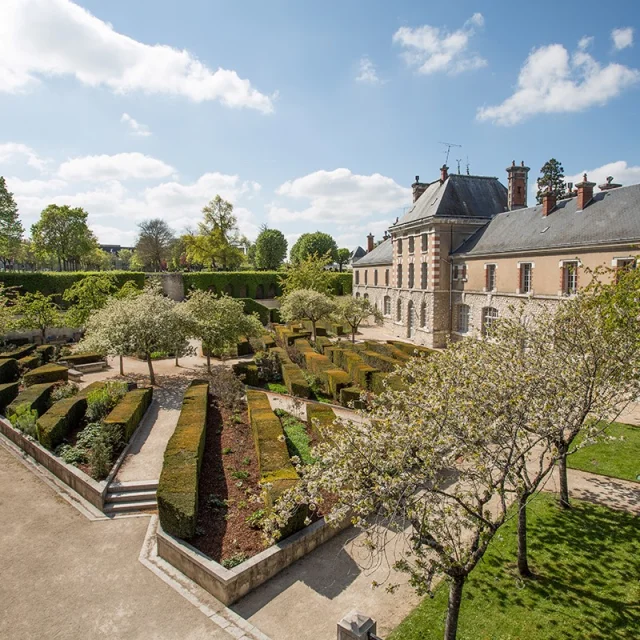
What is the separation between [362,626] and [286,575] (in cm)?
324

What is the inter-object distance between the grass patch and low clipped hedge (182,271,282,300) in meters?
34.9

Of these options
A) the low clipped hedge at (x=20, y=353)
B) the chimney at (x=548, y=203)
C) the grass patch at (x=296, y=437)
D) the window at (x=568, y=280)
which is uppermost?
the chimney at (x=548, y=203)

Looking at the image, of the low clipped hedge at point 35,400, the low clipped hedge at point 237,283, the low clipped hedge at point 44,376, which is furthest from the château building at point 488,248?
the low clipped hedge at point 44,376

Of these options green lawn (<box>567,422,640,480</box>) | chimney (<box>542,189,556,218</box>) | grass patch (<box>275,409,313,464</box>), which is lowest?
green lawn (<box>567,422,640,480</box>)

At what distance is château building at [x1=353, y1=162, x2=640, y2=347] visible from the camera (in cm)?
2223

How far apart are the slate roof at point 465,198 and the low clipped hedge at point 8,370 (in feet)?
91.2

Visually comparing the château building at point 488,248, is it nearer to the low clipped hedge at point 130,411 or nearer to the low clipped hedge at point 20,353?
the low clipped hedge at point 130,411

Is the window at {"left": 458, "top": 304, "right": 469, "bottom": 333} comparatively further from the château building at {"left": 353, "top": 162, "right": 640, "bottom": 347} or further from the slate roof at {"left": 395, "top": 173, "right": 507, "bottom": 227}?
the slate roof at {"left": 395, "top": 173, "right": 507, "bottom": 227}

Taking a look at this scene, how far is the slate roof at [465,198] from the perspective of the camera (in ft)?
106

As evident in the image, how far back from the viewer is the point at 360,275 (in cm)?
5031

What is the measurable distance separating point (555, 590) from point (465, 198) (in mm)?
29408

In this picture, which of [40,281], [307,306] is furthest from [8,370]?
[40,281]

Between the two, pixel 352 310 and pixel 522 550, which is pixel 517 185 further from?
pixel 522 550

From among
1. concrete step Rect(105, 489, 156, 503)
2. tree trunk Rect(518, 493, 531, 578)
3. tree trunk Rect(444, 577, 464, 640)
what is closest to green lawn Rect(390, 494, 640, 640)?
tree trunk Rect(518, 493, 531, 578)
